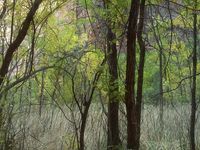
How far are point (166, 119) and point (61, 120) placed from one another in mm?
1917

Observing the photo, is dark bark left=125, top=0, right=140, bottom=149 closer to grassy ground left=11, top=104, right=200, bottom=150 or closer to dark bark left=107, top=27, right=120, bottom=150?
dark bark left=107, top=27, right=120, bottom=150

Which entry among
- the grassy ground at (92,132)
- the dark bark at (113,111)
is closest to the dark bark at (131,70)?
the dark bark at (113,111)

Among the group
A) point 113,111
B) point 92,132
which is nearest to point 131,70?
point 113,111

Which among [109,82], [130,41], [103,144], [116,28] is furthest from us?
[103,144]

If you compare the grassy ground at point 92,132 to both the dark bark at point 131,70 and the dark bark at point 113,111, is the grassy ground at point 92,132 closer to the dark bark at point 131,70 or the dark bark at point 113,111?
the dark bark at point 113,111

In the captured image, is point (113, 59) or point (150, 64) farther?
point (150, 64)

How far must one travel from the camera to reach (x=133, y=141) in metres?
3.41

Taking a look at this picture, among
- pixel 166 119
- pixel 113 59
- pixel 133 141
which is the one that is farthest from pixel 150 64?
pixel 133 141

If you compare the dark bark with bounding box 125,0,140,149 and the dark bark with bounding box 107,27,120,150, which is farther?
the dark bark with bounding box 107,27,120,150

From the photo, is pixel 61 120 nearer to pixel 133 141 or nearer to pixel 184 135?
pixel 184 135

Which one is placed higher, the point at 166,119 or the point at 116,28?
the point at 116,28

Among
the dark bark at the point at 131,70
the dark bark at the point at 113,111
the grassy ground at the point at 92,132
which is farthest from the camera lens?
the grassy ground at the point at 92,132

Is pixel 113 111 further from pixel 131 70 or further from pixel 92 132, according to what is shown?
pixel 131 70

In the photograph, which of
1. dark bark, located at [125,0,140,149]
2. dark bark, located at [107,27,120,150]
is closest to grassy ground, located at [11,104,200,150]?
dark bark, located at [107,27,120,150]
